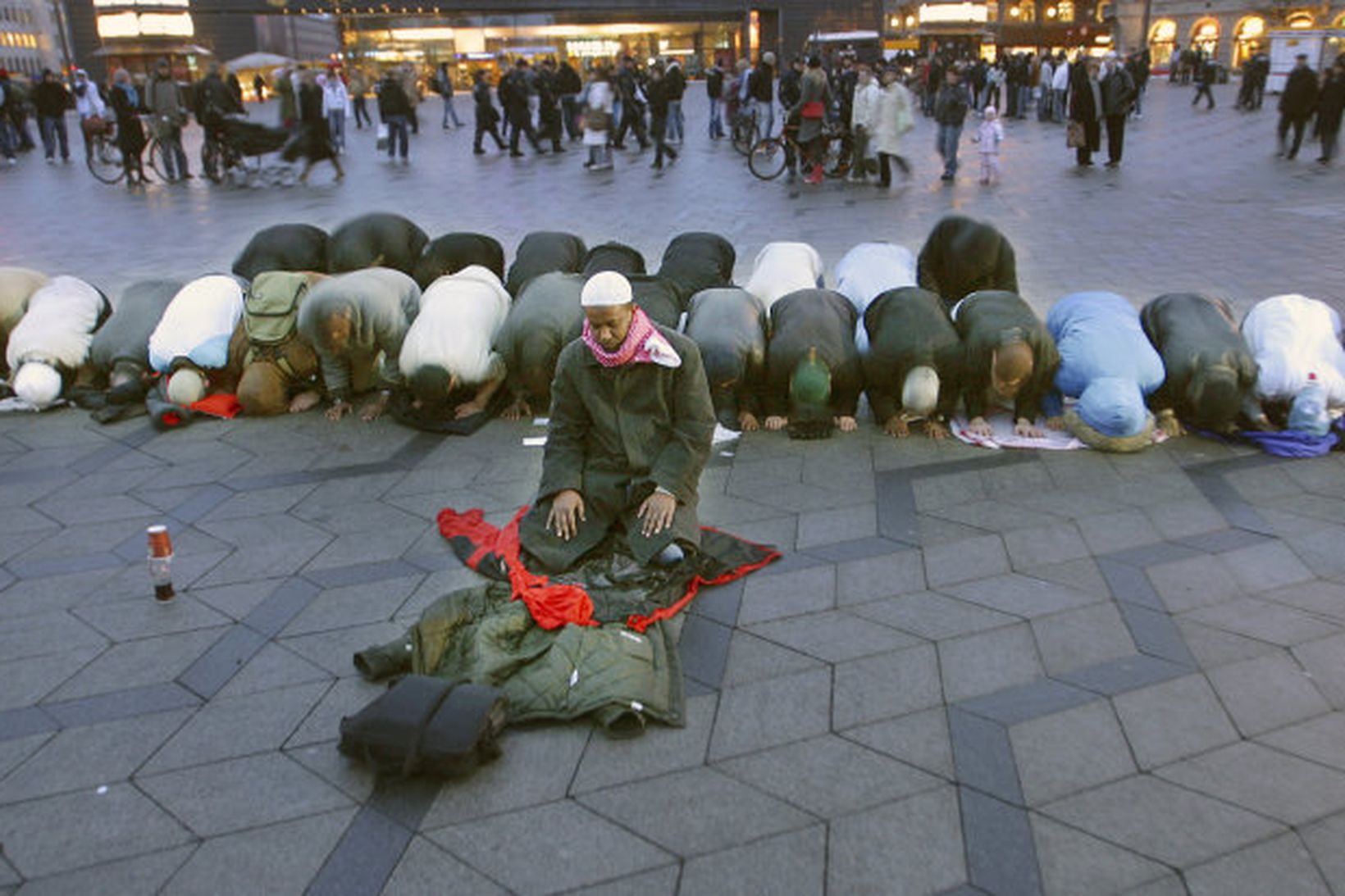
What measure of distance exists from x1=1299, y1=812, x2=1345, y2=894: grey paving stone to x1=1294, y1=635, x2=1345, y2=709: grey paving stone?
0.64 m

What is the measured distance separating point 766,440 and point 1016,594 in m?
1.97

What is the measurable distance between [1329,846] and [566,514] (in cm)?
275

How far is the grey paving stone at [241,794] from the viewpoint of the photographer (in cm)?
288

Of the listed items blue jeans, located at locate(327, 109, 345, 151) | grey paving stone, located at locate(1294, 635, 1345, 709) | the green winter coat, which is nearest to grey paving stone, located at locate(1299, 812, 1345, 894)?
grey paving stone, located at locate(1294, 635, 1345, 709)

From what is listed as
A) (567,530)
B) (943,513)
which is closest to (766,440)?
(943,513)

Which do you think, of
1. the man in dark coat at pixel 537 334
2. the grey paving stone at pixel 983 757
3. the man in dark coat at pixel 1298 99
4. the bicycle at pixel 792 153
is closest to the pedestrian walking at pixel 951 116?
the bicycle at pixel 792 153

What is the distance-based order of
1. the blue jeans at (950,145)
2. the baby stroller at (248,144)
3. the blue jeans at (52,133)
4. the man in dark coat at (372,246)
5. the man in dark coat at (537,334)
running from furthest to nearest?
the blue jeans at (52,133) < the baby stroller at (248,144) < the blue jeans at (950,145) < the man in dark coat at (372,246) < the man in dark coat at (537,334)

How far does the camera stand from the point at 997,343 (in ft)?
17.3

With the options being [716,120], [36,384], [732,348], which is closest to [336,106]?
[716,120]

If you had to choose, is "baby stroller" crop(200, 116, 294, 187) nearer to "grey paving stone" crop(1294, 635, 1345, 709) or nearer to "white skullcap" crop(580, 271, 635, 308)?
→ "white skullcap" crop(580, 271, 635, 308)

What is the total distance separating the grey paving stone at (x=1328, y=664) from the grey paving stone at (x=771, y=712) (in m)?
1.60

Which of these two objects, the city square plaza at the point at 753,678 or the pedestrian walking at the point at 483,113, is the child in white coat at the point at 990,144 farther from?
the pedestrian walking at the point at 483,113

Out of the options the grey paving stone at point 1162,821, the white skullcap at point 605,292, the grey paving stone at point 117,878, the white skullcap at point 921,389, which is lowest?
the grey paving stone at point 117,878

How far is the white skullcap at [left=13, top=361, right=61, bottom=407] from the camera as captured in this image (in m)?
6.23
